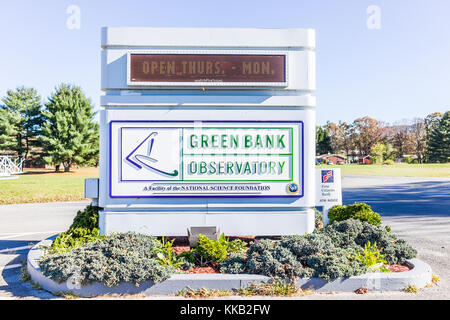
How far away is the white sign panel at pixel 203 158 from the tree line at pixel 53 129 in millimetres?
36994

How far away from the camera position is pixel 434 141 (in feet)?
244

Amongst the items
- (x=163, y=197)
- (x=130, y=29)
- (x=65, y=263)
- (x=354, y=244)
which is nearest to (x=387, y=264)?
(x=354, y=244)

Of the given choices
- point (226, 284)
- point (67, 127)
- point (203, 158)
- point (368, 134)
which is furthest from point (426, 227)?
point (368, 134)

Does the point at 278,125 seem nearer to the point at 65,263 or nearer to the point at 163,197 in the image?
the point at 163,197

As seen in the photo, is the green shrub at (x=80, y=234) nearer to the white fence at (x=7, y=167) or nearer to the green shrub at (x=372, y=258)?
the green shrub at (x=372, y=258)

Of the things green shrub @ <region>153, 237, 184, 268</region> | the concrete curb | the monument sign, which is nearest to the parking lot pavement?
the concrete curb

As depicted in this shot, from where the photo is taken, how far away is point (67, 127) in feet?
132

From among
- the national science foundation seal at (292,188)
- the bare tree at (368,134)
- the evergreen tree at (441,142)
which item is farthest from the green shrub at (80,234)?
the bare tree at (368,134)

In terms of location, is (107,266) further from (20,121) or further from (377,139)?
(377,139)

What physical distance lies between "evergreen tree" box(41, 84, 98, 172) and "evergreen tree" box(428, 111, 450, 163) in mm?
70388

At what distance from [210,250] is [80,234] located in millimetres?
2849

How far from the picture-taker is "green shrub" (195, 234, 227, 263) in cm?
580

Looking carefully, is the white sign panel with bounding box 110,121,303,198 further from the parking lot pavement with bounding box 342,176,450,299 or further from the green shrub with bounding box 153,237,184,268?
the parking lot pavement with bounding box 342,176,450,299

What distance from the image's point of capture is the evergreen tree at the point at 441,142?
71938mm
